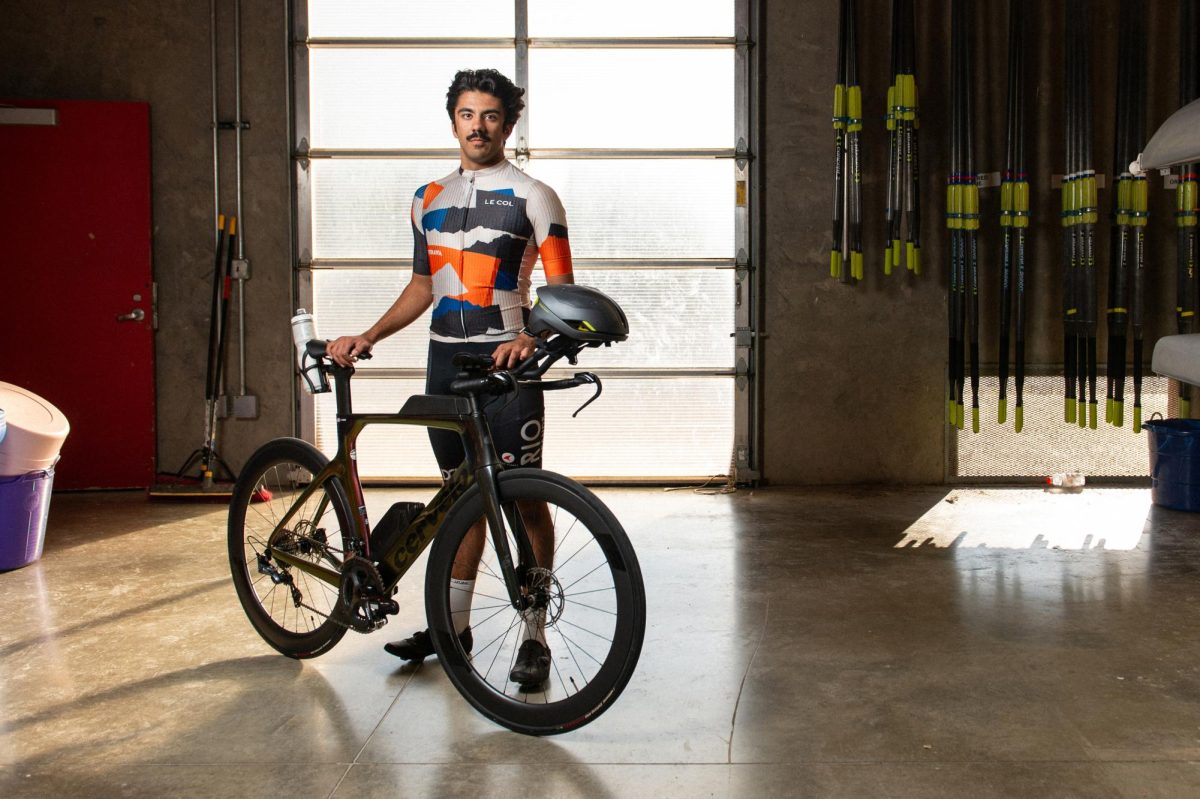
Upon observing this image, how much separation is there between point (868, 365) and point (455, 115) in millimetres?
3621

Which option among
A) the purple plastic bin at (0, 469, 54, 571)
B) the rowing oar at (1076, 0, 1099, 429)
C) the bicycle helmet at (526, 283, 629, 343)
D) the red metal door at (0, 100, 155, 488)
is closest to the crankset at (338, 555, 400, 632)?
the bicycle helmet at (526, 283, 629, 343)

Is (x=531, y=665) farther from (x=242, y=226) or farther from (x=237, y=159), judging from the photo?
(x=237, y=159)

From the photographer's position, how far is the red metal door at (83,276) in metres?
5.70

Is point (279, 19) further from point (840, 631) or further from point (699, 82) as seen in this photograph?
point (840, 631)

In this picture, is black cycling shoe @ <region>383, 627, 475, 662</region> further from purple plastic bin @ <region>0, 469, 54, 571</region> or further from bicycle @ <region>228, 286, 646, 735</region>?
purple plastic bin @ <region>0, 469, 54, 571</region>

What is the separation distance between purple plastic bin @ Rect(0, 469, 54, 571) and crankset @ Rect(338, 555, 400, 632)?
6.55ft

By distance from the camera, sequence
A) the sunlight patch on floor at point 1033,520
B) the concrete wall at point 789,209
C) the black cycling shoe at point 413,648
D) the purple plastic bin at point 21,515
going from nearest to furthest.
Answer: the black cycling shoe at point 413,648 → the purple plastic bin at point 21,515 → the sunlight patch on floor at point 1033,520 → the concrete wall at point 789,209

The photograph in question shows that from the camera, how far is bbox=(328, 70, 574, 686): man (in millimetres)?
2725

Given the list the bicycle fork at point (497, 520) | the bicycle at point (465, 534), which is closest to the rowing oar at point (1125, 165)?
the bicycle at point (465, 534)

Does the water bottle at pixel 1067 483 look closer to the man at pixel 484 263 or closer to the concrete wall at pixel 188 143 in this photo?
the man at pixel 484 263

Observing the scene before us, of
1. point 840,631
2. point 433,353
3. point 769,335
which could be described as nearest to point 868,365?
point 769,335

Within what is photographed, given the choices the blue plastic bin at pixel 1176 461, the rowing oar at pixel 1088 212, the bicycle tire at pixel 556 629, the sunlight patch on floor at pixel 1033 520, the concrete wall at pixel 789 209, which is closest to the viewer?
the bicycle tire at pixel 556 629

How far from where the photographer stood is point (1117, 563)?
4117mm

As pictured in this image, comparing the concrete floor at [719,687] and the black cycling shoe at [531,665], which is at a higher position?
the black cycling shoe at [531,665]
